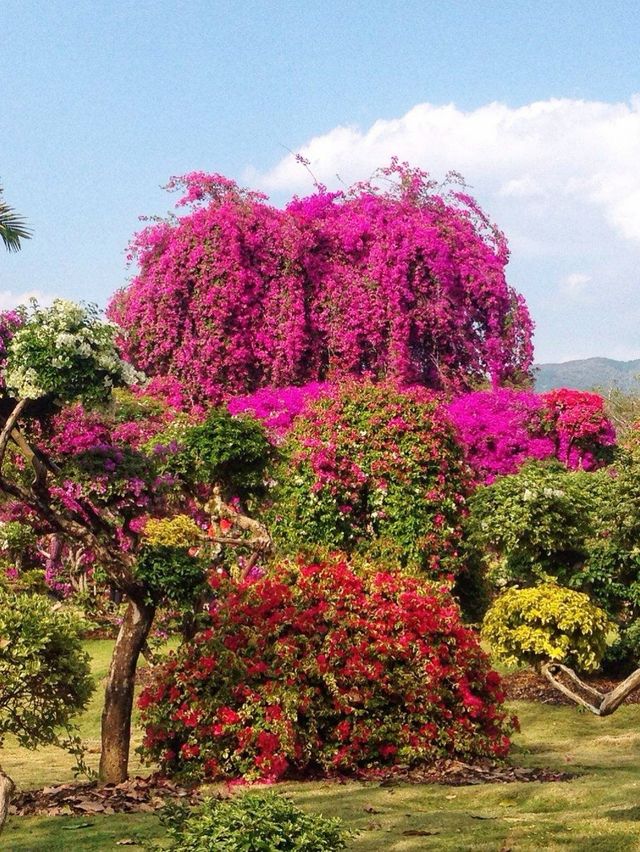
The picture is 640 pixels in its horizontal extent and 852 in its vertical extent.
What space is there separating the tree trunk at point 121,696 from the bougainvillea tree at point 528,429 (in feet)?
50.8

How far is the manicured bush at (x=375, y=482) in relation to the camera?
18281 mm

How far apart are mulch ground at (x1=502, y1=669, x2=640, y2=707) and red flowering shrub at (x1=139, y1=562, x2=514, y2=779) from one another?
4.78 metres

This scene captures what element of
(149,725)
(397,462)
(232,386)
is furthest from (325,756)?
(232,386)

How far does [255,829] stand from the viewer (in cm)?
688

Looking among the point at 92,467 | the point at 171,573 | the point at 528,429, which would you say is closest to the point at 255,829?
the point at 171,573

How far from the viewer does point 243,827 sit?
22.6 ft

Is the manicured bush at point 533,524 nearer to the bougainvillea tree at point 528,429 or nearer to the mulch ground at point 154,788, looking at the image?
the mulch ground at point 154,788

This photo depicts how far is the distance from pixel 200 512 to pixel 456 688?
37.4 feet

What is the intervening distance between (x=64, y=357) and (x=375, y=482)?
8155mm

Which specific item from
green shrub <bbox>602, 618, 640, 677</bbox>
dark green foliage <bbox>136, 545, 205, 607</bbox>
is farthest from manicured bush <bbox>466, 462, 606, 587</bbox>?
dark green foliage <bbox>136, 545, 205, 607</bbox>

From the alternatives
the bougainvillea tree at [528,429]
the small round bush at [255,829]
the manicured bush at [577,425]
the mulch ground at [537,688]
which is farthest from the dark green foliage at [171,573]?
the manicured bush at [577,425]

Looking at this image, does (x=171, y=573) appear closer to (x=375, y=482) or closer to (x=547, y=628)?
(x=375, y=482)

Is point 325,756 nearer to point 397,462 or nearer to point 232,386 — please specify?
point 397,462

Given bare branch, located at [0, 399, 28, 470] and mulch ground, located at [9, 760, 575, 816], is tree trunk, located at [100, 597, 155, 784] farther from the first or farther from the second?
bare branch, located at [0, 399, 28, 470]
